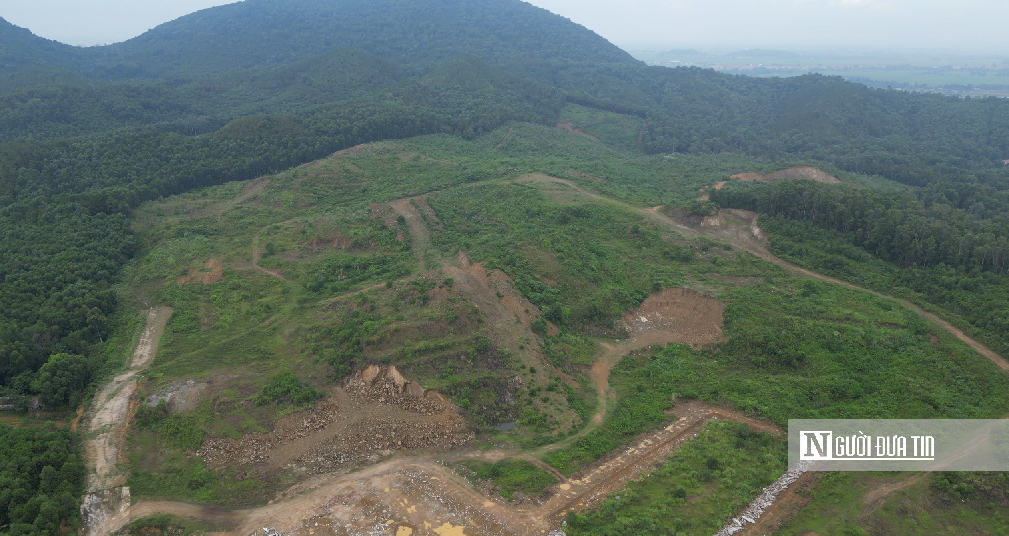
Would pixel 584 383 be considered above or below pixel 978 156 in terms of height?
below

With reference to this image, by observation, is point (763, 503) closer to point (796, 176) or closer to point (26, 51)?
point (796, 176)

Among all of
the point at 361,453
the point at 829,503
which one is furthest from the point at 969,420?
the point at 361,453

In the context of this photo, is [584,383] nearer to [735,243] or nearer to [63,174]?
[735,243]

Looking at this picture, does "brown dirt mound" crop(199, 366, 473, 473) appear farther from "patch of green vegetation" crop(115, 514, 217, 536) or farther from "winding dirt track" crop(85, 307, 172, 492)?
"winding dirt track" crop(85, 307, 172, 492)

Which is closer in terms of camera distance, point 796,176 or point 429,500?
point 429,500

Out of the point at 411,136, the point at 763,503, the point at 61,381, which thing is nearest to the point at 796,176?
the point at 411,136

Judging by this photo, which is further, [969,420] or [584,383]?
[584,383]
